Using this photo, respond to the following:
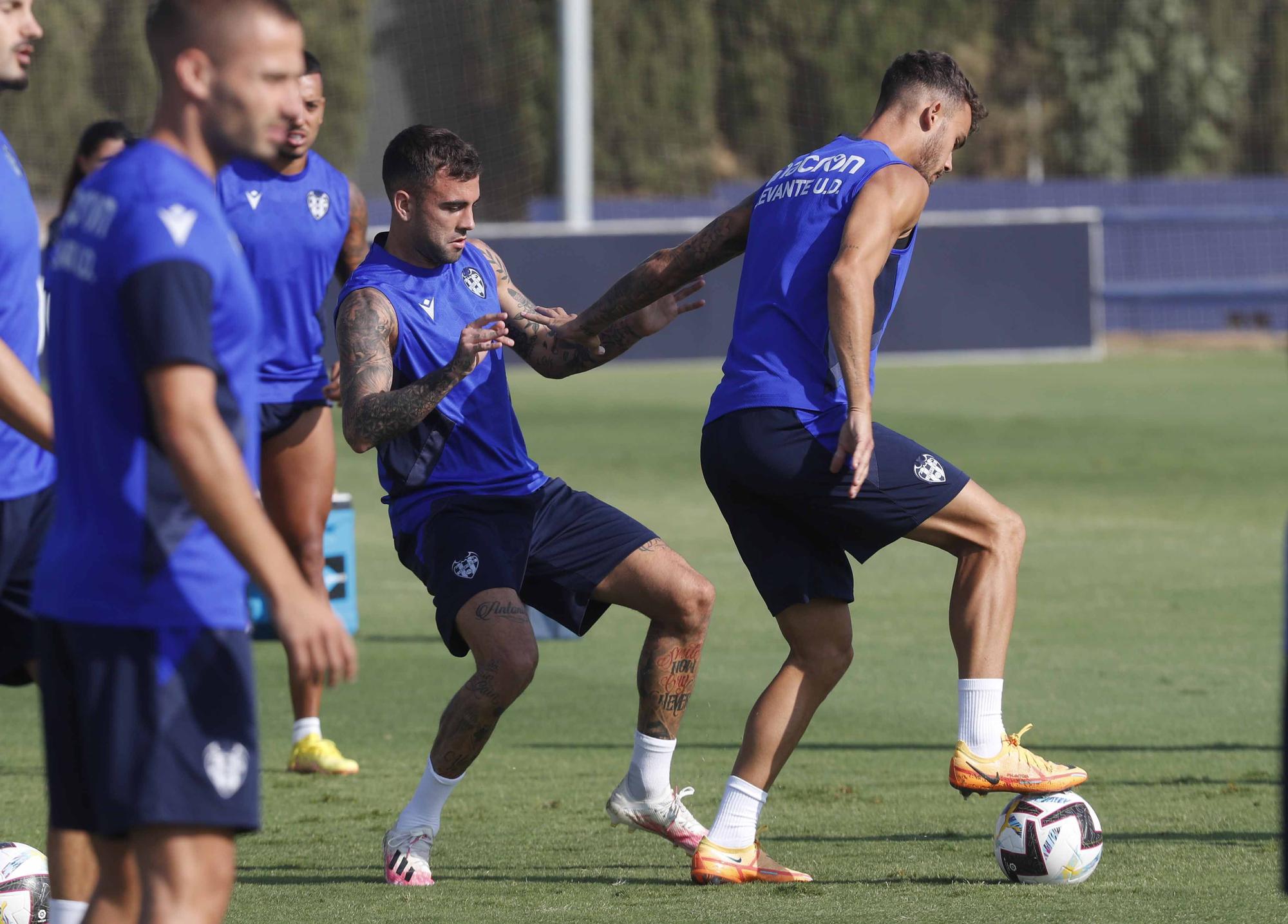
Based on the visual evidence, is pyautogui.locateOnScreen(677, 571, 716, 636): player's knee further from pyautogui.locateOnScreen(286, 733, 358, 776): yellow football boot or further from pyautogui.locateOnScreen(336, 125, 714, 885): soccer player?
pyautogui.locateOnScreen(286, 733, 358, 776): yellow football boot

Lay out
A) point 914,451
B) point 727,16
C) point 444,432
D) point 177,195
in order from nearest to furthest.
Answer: point 177,195 < point 914,451 < point 444,432 < point 727,16

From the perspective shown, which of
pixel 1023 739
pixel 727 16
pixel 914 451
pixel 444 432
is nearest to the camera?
pixel 914 451

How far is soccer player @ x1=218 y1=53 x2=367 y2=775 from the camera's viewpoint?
716 centimetres

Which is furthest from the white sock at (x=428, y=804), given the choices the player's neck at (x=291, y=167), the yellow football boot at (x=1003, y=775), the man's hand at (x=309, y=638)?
the player's neck at (x=291, y=167)

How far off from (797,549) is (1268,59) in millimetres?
59495

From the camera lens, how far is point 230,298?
10.3 ft

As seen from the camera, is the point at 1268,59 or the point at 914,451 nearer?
the point at 914,451

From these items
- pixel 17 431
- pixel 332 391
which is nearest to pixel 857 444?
pixel 17 431

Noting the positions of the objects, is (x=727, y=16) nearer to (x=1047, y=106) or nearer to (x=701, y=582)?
(x=1047, y=106)

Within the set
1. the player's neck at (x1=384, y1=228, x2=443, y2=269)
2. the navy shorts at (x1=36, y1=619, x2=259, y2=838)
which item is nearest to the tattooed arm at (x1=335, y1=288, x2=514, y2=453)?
the player's neck at (x1=384, y1=228, x2=443, y2=269)

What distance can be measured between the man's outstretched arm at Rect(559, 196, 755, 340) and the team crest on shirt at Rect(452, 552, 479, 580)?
2.88 ft

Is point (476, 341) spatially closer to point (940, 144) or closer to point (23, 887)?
point (940, 144)

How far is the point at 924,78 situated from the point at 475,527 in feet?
6.12

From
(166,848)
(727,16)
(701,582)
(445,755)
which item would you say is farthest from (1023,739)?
(727,16)
